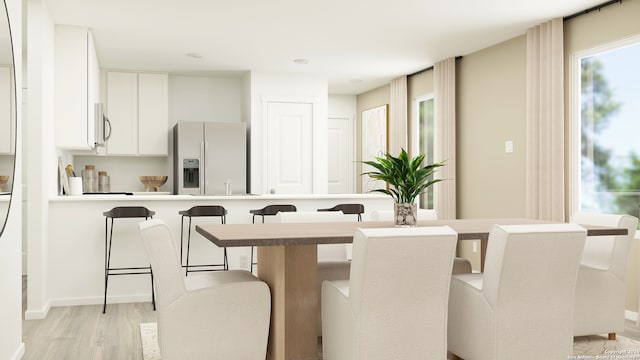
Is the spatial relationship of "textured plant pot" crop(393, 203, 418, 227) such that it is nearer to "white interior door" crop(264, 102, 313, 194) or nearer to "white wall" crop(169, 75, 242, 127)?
"white interior door" crop(264, 102, 313, 194)

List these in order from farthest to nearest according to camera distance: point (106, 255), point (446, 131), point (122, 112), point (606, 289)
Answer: point (122, 112) < point (446, 131) < point (106, 255) < point (606, 289)

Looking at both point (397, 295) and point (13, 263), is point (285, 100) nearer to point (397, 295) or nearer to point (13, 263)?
point (13, 263)

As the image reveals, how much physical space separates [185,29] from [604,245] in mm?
4043

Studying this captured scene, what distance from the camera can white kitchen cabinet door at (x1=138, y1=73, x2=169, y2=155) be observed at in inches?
312

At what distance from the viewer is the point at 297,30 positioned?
5.68m

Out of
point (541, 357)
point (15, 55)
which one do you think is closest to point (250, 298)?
point (541, 357)

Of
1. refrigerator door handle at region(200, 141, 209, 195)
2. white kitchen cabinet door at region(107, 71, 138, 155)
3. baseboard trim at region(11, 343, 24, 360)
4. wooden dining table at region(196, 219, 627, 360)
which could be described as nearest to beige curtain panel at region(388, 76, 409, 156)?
refrigerator door handle at region(200, 141, 209, 195)

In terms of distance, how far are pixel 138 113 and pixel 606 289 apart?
20.1 ft

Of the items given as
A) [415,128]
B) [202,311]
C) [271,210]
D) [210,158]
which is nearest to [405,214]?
[202,311]

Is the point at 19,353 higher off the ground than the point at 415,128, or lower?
lower

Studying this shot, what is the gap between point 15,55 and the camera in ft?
10.8

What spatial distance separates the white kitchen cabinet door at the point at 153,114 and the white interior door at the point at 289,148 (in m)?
1.42

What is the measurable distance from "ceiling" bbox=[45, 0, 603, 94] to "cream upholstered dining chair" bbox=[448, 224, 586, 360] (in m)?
2.58

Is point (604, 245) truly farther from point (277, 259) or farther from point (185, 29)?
point (185, 29)
